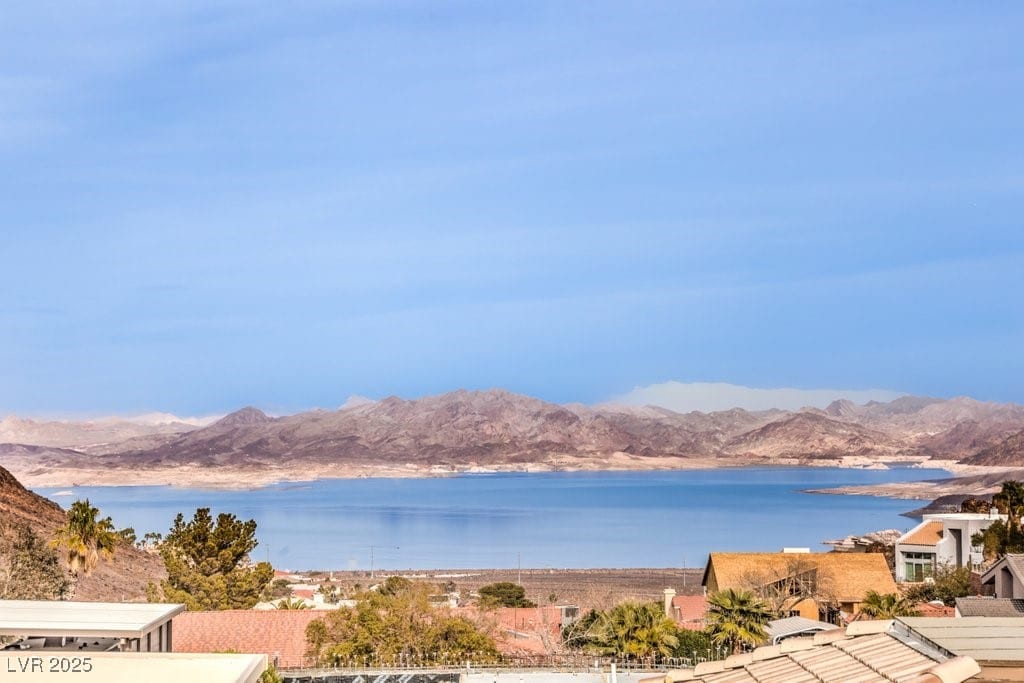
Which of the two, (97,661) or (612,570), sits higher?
(97,661)

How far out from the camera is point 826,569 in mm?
41000

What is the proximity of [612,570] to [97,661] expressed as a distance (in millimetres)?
81201

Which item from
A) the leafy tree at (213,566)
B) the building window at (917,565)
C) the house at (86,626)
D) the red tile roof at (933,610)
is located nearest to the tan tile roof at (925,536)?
the building window at (917,565)

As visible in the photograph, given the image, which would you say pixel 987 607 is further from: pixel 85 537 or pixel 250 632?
pixel 85 537

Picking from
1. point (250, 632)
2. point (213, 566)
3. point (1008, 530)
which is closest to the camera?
point (250, 632)

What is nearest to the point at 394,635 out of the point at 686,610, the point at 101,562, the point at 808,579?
the point at 686,610

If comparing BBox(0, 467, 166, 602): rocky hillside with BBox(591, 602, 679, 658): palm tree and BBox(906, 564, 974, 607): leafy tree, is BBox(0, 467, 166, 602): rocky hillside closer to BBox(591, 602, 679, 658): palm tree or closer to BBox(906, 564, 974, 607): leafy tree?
BBox(591, 602, 679, 658): palm tree

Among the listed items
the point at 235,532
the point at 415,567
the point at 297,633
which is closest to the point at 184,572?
the point at 235,532

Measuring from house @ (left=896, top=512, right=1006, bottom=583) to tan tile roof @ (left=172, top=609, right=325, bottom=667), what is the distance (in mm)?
25112

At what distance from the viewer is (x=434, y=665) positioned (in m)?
27.4

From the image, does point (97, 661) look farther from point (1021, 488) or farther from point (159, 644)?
point (1021, 488)

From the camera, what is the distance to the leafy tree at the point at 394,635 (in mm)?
28891

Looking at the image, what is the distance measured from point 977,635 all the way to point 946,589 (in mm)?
31016

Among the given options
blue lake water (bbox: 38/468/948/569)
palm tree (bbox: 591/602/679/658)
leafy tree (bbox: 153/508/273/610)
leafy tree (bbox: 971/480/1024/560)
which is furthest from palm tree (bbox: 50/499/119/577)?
blue lake water (bbox: 38/468/948/569)
